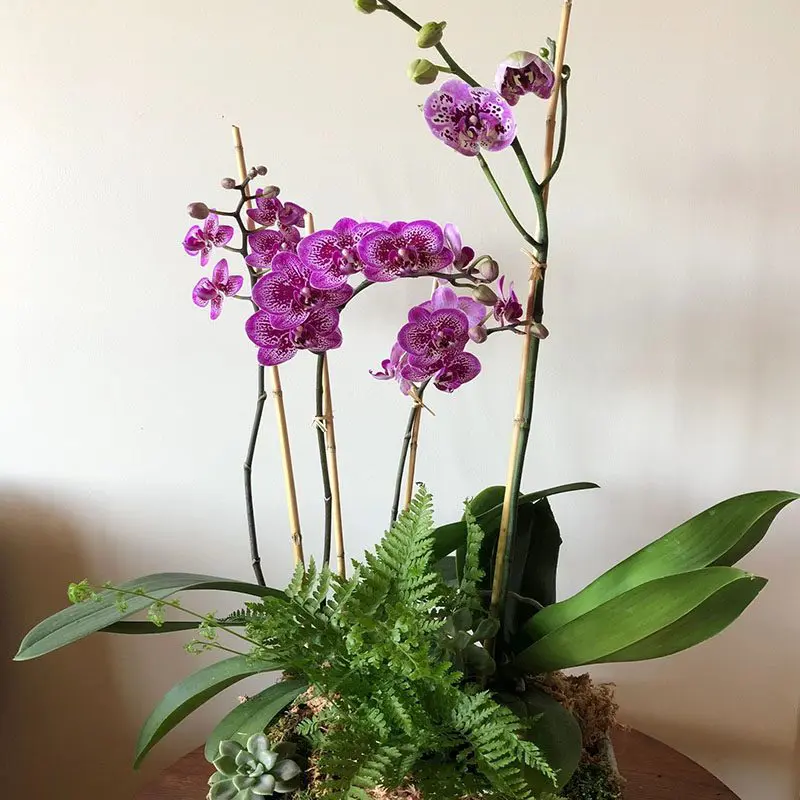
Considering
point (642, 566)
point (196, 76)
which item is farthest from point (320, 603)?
point (196, 76)

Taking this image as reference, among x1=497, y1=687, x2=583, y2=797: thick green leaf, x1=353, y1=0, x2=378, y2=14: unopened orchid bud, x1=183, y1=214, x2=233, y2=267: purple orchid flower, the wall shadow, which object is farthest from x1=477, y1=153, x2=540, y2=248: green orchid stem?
the wall shadow

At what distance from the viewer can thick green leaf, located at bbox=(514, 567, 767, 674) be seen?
0.59 metres

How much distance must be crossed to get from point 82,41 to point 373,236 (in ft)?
1.92

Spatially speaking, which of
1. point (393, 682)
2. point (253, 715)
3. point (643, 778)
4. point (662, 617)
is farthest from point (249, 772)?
point (643, 778)

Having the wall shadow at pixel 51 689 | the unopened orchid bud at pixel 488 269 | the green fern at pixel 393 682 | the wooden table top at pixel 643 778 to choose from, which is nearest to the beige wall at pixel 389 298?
the wall shadow at pixel 51 689

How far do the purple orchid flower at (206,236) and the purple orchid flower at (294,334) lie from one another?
0.16 m

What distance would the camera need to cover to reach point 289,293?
27.1 inches

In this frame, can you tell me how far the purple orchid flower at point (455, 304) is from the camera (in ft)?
2.42

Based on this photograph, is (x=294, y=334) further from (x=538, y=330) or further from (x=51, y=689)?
(x=51, y=689)

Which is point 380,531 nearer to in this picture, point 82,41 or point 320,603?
point 320,603

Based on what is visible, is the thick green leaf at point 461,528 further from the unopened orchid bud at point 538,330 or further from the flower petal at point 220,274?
the flower petal at point 220,274

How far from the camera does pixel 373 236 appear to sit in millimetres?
668

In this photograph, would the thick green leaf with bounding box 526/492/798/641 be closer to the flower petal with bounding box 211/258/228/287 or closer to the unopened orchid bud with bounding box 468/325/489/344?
the unopened orchid bud with bounding box 468/325/489/344

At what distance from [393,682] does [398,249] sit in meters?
0.38
